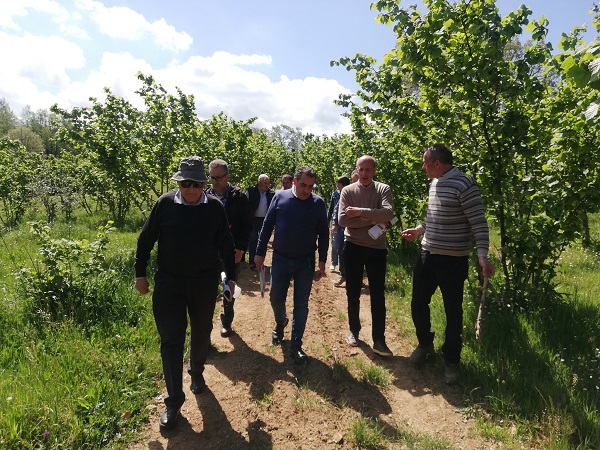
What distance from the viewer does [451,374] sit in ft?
12.1

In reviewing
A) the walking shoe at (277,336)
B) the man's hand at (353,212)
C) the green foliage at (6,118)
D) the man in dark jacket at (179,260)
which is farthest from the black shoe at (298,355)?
the green foliage at (6,118)

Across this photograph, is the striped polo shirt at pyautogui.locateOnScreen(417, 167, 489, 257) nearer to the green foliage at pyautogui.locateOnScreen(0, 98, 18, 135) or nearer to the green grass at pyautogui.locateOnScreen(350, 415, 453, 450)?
the green grass at pyautogui.locateOnScreen(350, 415, 453, 450)

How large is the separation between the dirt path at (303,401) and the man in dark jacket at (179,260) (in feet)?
1.21

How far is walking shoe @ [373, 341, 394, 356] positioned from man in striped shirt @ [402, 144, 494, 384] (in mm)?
668

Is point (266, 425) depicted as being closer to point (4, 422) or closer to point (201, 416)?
point (201, 416)

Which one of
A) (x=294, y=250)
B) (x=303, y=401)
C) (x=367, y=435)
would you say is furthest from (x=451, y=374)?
(x=294, y=250)

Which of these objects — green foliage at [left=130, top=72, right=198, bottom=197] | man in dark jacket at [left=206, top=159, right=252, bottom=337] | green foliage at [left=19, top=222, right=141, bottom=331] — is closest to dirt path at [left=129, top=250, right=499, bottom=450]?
man in dark jacket at [left=206, top=159, right=252, bottom=337]

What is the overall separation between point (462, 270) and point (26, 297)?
17.4 feet

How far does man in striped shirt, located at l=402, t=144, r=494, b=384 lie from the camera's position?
138 inches

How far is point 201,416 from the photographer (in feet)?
10.7

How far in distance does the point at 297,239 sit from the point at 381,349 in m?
1.61

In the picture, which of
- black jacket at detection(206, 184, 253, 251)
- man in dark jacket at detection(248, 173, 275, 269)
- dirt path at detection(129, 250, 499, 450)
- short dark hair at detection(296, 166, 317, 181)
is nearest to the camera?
dirt path at detection(129, 250, 499, 450)

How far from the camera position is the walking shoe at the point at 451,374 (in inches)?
145

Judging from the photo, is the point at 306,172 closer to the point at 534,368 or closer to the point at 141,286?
the point at 141,286
